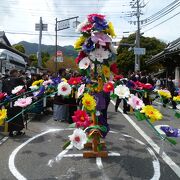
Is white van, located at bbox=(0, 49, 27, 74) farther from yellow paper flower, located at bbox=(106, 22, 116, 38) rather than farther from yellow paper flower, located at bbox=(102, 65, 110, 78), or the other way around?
yellow paper flower, located at bbox=(106, 22, 116, 38)

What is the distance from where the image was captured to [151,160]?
7090mm

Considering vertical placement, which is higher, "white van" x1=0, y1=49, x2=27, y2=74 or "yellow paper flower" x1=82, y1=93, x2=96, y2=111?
"white van" x1=0, y1=49, x2=27, y2=74

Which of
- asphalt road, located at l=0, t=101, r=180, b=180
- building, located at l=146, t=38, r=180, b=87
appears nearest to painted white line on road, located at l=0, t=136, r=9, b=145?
asphalt road, located at l=0, t=101, r=180, b=180

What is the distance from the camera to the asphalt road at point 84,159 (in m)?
6.16

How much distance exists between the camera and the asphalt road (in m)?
6.16

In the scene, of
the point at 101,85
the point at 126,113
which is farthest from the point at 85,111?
the point at 126,113

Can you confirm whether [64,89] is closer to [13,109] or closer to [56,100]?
[13,109]

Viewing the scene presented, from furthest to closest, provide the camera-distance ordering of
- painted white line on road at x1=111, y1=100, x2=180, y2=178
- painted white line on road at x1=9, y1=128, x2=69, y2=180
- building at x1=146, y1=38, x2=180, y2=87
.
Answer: building at x1=146, y1=38, x2=180, y2=87 < painted white line on road at x1=111, y1=100, x2=180, y2=178 < painted white line on road at x1=9, y1=128, x2=69, y2=180

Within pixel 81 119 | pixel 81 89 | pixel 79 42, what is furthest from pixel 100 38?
pixel 81 119

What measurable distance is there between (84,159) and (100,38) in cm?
248

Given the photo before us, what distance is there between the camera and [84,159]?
7.10m

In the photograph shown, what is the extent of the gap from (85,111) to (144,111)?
3.81 ft

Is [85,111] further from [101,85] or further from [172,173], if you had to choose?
[172,173]

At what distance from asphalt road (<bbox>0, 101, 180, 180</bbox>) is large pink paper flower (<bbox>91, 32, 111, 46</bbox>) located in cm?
236
